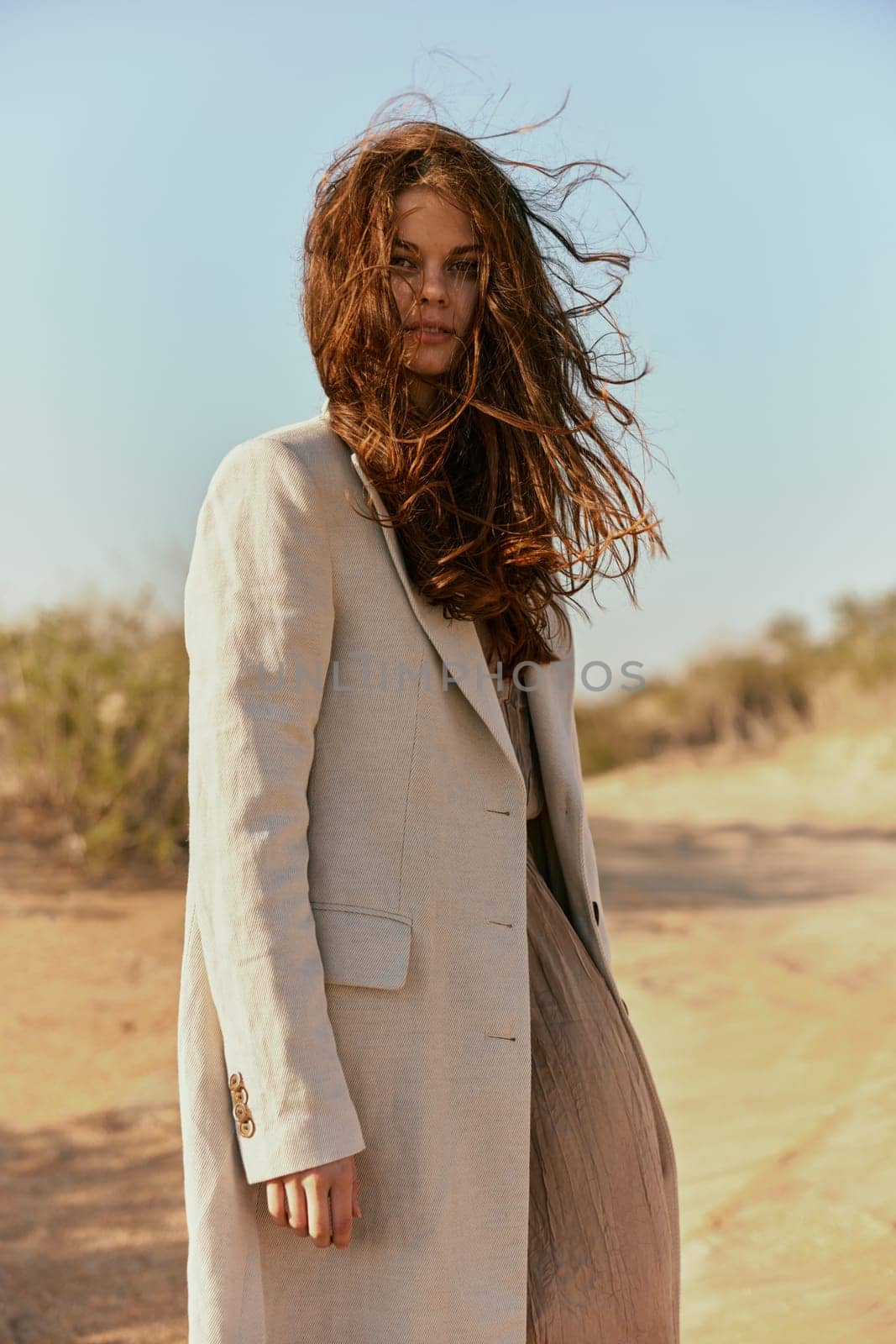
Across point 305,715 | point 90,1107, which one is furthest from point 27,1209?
point 305,715

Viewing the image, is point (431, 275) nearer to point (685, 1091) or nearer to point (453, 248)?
point (453, 248)

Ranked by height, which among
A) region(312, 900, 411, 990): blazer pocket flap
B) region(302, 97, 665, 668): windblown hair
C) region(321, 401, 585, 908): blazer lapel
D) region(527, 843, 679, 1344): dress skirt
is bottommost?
region(527, 843, 679, 1344): dress skirt

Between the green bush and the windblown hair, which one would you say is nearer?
the windblown hair

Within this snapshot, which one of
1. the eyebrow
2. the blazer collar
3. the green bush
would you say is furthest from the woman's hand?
the green bush

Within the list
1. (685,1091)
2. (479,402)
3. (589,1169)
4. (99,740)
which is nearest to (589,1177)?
(589,1169)

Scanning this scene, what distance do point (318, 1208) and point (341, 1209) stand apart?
0.10 feet

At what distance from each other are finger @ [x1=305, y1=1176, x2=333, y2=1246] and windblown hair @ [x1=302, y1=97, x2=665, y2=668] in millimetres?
698

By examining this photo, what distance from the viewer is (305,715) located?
1.56 meters

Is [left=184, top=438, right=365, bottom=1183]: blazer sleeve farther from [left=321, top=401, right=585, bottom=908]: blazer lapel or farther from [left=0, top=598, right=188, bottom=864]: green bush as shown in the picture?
[left=0, top=598, right=188, bottom=864]: green bush

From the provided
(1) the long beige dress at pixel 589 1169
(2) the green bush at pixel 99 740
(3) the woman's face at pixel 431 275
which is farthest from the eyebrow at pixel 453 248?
(2) the green bush at pixel 99 740

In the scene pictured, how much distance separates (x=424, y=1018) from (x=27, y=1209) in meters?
2.80

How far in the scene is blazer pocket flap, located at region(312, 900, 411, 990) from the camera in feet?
5.14

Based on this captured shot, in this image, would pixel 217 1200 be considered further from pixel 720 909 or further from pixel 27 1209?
pixel 720 909

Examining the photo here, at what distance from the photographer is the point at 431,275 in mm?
1765
